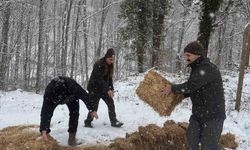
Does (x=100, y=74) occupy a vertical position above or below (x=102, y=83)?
above

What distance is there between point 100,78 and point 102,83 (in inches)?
5.1

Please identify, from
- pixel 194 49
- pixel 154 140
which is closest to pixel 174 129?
pixel 154 140

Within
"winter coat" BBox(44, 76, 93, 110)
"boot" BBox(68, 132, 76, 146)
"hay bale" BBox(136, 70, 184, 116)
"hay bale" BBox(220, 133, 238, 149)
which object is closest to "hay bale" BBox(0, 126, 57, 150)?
"boot" BBox(68, 132, 76, 146)

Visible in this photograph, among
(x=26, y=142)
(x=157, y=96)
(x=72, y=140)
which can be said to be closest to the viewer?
(x=157, y=96)

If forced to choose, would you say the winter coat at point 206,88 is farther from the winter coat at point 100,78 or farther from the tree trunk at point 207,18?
the tree trunk at point 207,18

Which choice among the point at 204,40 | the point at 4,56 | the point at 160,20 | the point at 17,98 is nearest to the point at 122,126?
the point at 17,98

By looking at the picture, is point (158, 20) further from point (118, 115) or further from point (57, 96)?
point (57, 96)

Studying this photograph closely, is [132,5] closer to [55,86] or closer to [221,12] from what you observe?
[221,12]

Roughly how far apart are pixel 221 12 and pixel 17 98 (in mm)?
12740

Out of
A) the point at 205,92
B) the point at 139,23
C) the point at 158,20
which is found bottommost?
the point at 205,92

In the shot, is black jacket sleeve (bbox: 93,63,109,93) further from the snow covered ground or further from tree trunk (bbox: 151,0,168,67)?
tree trunk (bbox: 151,0,168,67)

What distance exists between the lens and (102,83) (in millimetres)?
10062

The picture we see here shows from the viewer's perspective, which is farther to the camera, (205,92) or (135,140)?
(135,140)

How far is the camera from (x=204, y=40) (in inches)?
870
